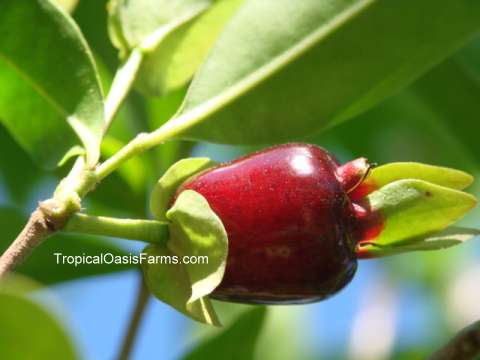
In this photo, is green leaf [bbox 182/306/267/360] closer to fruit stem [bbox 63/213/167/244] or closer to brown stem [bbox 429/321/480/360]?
fruit stem [bbox 63/213/167/244]

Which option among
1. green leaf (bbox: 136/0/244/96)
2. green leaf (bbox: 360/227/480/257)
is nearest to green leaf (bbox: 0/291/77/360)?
green leaf (bbox: 360/227/480/257)

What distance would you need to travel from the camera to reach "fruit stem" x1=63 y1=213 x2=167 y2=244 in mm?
1077

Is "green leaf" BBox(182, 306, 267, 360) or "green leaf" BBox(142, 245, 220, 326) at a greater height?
"green leaf" BBox(142, 245, 220, 326)

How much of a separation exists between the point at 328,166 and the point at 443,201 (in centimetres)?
14

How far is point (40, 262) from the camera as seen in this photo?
67.1 inches

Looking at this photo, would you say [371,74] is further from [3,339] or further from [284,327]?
[284,327]

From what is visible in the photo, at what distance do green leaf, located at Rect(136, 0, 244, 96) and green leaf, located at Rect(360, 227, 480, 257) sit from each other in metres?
0.38

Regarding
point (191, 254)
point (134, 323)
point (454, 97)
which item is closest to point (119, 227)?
point (191, 254)

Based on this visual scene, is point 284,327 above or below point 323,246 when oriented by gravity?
below

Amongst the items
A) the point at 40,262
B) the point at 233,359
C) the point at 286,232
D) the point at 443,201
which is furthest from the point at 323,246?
the point at 40,262

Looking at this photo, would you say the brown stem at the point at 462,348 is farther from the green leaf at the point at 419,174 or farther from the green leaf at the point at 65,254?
the green leaf at the point at 65,254

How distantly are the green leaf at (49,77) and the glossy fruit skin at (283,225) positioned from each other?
18cm

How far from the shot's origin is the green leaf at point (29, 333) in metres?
0.80

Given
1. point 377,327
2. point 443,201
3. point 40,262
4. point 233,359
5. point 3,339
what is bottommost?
point 377,327
